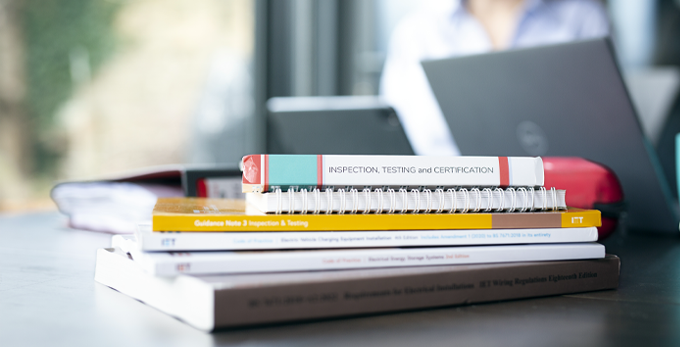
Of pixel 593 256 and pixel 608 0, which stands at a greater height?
pixel 608 0

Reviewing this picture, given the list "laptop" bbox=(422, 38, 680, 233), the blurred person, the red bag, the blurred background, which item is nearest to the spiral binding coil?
the red bag

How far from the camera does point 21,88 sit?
156cm

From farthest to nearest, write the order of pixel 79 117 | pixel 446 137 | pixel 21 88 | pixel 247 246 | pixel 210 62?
pixel 446 137, pixel 210 62, pixel 79 117, pixel 21 88, pixel 247 246

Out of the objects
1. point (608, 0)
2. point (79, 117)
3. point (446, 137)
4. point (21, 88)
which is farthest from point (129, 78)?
point (608, 0)

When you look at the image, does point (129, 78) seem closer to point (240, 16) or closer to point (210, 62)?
point (210, 62)

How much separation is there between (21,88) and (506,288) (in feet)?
5.09

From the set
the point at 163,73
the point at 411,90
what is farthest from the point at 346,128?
the point at 411,90

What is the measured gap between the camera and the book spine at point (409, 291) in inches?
17.1

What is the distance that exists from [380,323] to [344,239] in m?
0.09

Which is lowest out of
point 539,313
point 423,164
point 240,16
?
point 539,313

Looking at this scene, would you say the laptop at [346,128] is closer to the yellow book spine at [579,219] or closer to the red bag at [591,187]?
the red bag at [591,187]

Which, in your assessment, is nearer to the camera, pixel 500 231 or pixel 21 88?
pixel 500 231

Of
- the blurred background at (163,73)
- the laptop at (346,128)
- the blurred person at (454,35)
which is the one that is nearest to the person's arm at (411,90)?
the blurred person at (454,35)

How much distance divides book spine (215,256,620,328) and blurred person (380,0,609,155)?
1740 millimetres
